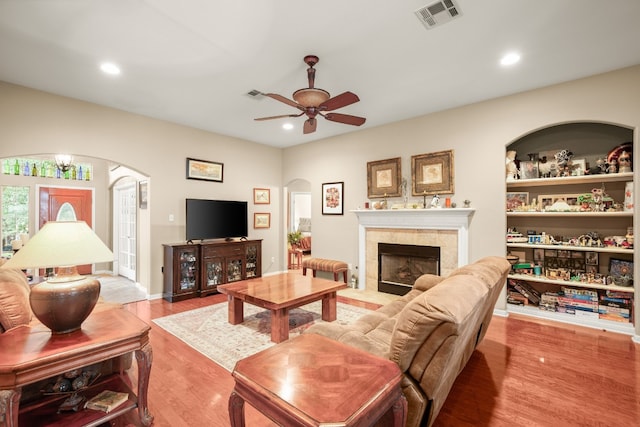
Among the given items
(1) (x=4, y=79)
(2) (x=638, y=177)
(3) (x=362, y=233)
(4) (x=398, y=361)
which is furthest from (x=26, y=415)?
(2) (x=638, y=177)

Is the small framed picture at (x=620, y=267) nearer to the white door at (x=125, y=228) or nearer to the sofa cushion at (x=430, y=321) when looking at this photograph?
the sofa cushion at (x=430, y=321)

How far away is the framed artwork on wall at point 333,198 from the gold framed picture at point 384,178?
64 cm

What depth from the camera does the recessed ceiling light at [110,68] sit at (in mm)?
3047

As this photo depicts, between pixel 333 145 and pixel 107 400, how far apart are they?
198 inches

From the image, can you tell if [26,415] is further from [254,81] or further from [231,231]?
[231,231]

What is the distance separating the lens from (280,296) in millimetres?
3188

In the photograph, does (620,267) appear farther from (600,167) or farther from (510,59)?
(510,59)

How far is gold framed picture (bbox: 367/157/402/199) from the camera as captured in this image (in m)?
4.91

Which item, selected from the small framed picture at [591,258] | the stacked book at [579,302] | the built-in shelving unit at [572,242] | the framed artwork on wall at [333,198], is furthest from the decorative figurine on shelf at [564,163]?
the framed artwork on wall at [333,198]

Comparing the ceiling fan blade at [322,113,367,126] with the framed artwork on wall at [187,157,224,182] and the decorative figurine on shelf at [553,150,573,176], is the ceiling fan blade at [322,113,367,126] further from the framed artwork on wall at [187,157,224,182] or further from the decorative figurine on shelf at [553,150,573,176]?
the framed artwork on wall at [187,157,224,182]

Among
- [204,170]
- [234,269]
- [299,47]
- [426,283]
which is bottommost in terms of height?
[234,269]

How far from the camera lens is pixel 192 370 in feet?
8.30

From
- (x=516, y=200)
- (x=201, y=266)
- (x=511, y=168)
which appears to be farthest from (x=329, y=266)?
(x=511, y=168)

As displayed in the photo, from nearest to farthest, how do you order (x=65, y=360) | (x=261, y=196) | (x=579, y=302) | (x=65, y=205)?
1. (x=65, y=360)
2. (x=579, y=302)
3. (x=261, y=196)
4. (x=65, y=205)
